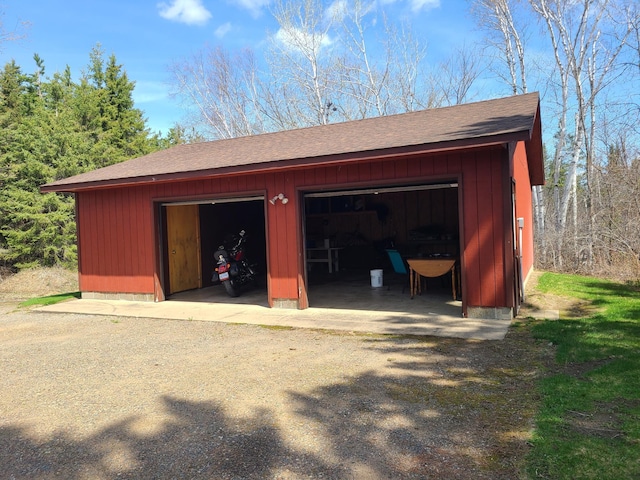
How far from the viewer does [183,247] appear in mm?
9844

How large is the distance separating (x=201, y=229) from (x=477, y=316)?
21.6ft

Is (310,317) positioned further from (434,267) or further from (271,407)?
(271,407)

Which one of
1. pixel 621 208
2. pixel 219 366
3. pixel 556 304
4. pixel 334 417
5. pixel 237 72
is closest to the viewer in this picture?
pixel 334 417

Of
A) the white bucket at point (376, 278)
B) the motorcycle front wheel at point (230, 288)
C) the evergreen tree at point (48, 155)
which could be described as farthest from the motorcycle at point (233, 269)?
the evergreen tree at point (48, 155)

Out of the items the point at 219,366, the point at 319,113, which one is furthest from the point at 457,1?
the point at 219,366

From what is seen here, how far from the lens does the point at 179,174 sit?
7602 millimetres

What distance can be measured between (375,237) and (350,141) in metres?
5.75

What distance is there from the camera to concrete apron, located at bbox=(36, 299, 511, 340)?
549 centimetres

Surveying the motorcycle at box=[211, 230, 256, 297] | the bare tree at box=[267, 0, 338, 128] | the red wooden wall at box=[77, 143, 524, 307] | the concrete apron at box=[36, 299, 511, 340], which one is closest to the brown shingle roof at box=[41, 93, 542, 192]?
the red wooden wall at box=[77, 143, 524, 307]

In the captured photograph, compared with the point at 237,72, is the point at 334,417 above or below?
below

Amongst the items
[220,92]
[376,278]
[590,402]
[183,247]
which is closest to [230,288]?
[183,247]

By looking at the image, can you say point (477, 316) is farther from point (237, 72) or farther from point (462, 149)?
point (237, 72)

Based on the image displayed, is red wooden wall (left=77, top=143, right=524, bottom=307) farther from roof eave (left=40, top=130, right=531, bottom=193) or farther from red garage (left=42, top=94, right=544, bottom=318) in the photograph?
roof eave (left=40, top=130, right=531, bottom=193)

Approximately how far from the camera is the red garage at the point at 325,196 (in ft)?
19.2
